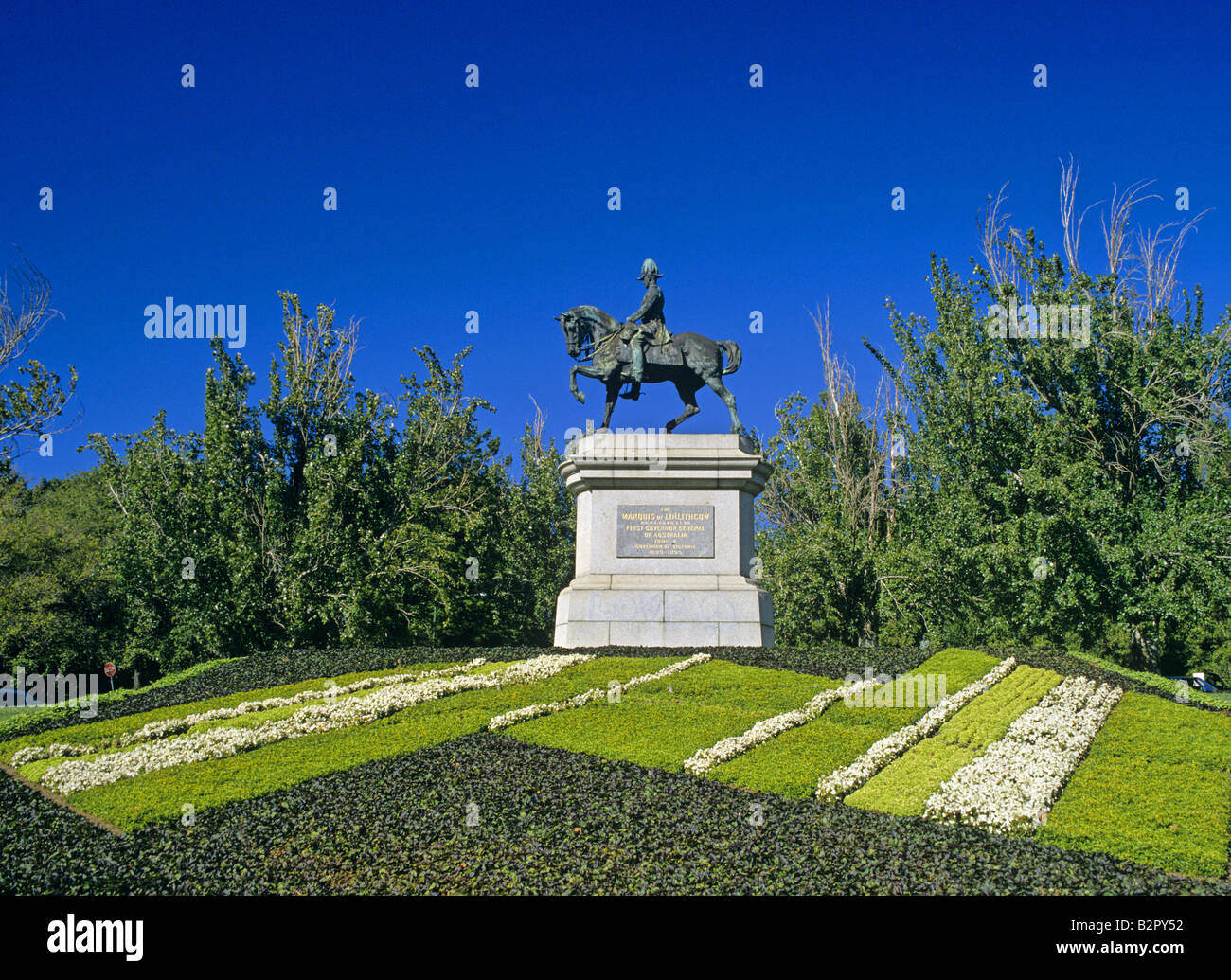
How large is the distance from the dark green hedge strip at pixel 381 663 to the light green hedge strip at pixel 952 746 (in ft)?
5.66

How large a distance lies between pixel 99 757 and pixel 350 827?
4297 millimetres

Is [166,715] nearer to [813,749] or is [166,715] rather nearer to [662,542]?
[662,542]

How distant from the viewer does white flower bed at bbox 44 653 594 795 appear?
9.88 m

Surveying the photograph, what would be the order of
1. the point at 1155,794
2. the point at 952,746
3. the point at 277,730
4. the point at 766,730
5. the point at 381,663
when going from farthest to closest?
the point at 381,663 → the point at 277,730 → the point at 766,730 → the point at 952,746 → the point at 1155,794

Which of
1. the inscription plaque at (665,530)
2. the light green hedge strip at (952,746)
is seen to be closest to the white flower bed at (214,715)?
the inscription plaque at (665,530)

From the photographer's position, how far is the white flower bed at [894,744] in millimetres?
9180

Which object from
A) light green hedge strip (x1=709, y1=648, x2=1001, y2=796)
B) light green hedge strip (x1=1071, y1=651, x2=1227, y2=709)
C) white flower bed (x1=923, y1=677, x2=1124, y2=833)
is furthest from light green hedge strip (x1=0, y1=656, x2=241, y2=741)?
light green hedge strip (x1=1071, y1=651, x2=1227, y2=709)

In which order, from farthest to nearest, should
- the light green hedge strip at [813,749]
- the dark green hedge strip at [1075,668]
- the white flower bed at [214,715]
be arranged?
the dark green hedge strip at [1075,668] → the white flower bed at [214,715] → the light green hedge strip at [813,749]

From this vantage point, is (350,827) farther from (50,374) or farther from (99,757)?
(50,374)

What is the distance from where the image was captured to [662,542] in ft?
56.5

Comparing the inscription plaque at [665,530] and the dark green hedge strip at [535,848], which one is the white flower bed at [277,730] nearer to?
the dark green hedge strip at [535,848]

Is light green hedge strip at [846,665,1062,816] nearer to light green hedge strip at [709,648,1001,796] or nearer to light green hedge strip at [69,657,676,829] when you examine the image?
light green hedge strip at [709,648,1001,796]

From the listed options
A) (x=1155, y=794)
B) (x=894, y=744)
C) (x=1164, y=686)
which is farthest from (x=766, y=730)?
(x=1164, y=686)

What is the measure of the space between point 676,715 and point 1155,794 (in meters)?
5.30
